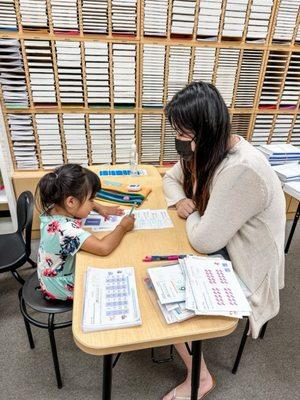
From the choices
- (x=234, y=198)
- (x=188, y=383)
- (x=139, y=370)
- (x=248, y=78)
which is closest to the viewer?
(x=234, y=198)

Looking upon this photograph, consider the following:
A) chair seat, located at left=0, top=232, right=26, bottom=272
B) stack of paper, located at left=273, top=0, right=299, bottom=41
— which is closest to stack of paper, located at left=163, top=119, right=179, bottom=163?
stack of paper, located at left=273, top=0, right=299, bottom=41

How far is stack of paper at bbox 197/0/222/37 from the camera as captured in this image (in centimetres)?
187

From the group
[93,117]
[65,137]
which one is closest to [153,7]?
[93,117]

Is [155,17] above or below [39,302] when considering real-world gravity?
above

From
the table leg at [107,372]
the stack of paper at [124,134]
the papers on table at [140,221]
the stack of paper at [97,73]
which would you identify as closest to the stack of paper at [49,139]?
the stack of paper at [97,73]

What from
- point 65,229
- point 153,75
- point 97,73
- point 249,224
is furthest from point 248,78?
point 65,229

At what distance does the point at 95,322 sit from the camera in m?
0.76

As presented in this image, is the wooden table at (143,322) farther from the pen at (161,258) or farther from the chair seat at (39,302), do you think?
the chair seat at (39,302)

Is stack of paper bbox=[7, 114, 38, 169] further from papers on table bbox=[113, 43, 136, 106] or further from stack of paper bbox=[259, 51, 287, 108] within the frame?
stack of paper bbox=[259, 51, 287, 108]

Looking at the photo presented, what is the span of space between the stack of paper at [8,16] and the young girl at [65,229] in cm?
124

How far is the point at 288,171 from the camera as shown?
6.27 ft

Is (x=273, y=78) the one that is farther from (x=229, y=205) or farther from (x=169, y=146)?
(x=229, y=205)

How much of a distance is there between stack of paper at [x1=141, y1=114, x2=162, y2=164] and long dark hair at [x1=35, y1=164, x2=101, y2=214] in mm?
1167

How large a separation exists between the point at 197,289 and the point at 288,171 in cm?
142
